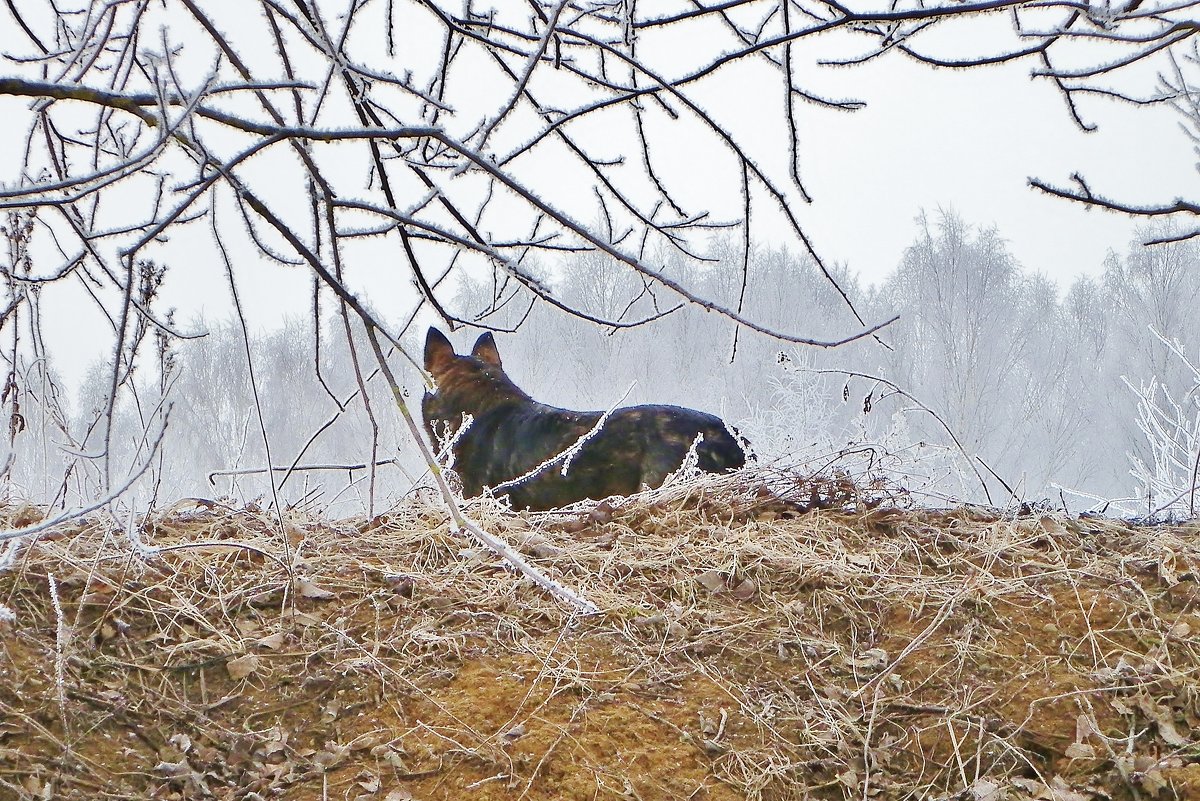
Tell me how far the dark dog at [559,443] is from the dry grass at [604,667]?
1.55m

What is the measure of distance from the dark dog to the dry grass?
1.55 metres

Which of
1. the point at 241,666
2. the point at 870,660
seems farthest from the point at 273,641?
the point at 870,660

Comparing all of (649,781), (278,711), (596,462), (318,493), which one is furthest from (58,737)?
(596,462)

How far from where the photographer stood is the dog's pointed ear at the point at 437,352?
19.4ft

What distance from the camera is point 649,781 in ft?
5.36

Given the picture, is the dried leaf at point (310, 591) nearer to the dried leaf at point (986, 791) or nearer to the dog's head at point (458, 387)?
the dried leaf at point (986, 791)

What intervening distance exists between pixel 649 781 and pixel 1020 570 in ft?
4.44

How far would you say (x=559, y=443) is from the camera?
15.6 feet

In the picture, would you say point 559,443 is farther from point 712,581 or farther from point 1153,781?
point 1153,781

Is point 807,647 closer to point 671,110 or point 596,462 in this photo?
point 671,110

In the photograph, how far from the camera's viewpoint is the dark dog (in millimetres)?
4340

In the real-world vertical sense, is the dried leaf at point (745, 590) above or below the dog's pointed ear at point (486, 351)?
below

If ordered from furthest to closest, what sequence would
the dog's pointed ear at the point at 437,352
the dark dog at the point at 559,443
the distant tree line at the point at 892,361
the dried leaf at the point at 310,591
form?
1. the distant tree line at the point at 892,361
2. the dog's pointed ear at the point at 437,352
3. the dark dog at the point at 559,443
4. the dried leaf at the point at 310,591

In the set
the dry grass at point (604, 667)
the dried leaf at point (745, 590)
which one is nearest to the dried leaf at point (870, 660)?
the dry grass at point (604, 667)
